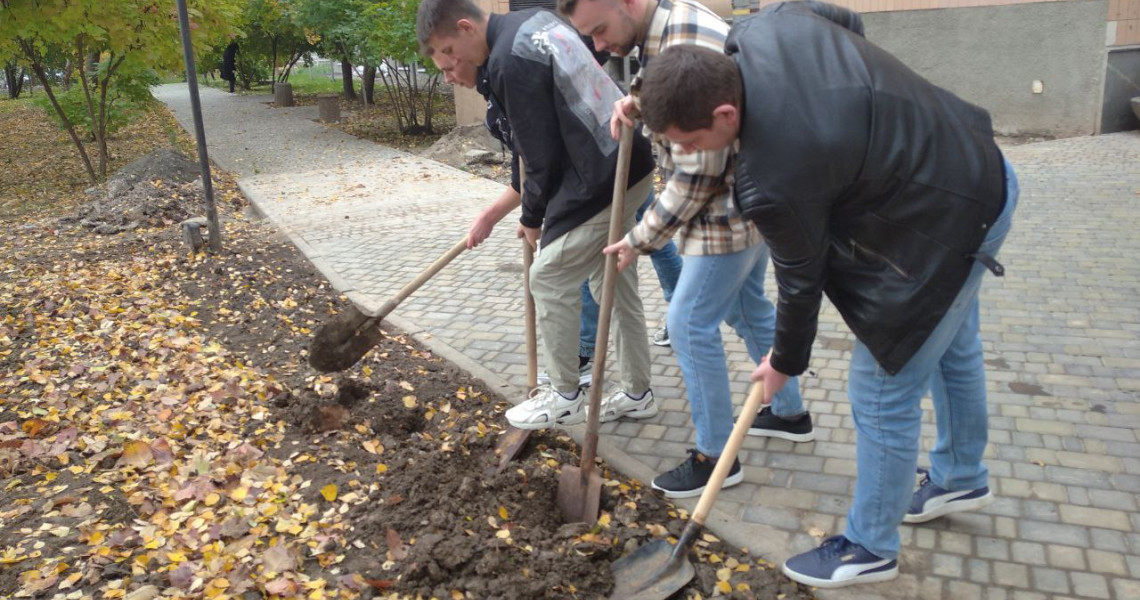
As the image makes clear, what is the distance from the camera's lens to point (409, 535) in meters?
3.18

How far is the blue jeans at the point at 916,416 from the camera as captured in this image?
2.51 metres

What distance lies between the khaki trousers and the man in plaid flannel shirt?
374 millimetres

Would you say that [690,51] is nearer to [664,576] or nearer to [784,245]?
[784,245]

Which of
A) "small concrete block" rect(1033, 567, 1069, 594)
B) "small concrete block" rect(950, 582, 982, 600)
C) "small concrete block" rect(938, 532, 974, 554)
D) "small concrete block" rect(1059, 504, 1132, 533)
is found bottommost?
"small concrete block" rect(950, 582, 982, 600)

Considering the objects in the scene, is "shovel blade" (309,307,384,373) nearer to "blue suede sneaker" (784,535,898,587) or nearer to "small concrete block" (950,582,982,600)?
"blue suede sneaker" (784,535,898,587)

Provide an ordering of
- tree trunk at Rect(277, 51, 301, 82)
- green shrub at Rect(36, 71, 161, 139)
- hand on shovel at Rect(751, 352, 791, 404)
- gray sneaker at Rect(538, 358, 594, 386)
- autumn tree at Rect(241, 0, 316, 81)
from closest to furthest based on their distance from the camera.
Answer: hand on shovel at Rect(751, 352, 791, 404)
gray sneaker at Rect(538, 358, 594, 386)
green shrub at Rect(36, 71, 161, 139)
autumn tree at Rect(241, 0, 316, 81)
tree trunk at Rect(277, 51, 301, 82)

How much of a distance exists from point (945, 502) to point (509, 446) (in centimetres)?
172

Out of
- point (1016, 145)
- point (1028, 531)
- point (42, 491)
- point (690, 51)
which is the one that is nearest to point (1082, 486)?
point (1028, 531)

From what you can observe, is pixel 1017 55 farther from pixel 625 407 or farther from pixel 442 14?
pixel 442 14

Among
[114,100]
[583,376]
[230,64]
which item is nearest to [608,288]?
[583,376]

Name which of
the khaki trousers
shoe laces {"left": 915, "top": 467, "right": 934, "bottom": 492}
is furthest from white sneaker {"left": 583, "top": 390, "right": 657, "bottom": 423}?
shoe laces {"left": 915, "top": 467, "right": 934, "bottom": 492}

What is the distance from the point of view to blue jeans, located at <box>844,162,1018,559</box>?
2.51 metres

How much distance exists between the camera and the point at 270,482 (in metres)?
3.56

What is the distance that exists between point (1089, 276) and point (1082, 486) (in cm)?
307
